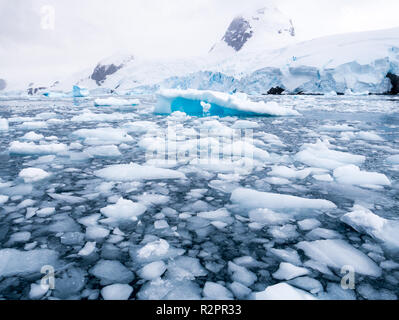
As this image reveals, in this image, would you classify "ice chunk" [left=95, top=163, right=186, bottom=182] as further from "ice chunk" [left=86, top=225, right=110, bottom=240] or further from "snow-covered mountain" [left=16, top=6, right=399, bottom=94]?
"snow-covered mountain" [left=16, top=6, right=399, bottom=94]

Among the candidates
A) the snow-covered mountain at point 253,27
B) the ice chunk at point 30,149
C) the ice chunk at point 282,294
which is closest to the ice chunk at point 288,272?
the ice chunk at point 282,294

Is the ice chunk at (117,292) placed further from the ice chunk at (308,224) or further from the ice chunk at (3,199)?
the ice chunk at (3,199)

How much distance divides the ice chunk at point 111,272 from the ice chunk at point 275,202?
86 centimetres

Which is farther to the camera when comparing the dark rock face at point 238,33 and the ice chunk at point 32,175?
the dark rock face at point 238,33

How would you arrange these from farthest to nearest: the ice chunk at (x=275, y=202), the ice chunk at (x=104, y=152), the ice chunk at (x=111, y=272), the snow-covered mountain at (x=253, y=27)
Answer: the snow-covered mountain at (x=253, y=27), the ice chunk at (x=104, y=152), the ice chunk at (x=275, y=202), the ice chunk at (x=111, y=272)

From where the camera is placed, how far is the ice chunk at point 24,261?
111 cm

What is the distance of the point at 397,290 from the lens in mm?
1017

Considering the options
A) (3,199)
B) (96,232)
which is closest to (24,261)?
(96,232)

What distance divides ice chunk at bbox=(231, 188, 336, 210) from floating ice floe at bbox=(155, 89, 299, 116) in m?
5.87

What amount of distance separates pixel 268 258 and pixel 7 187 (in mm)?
1880

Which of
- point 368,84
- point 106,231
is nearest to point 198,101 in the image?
point 106,231

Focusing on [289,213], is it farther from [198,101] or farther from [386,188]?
[198,101]

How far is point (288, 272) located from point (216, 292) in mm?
321

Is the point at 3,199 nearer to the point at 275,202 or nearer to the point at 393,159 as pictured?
the point at 275,202
